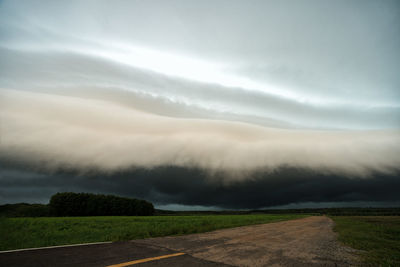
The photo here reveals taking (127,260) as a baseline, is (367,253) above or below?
below

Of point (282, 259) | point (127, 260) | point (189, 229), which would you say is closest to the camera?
point (127, 260)

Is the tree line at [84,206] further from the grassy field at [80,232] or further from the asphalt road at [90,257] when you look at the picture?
the asphalt road at [90,257]

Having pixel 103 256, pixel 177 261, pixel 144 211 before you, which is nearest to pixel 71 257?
pixel 103 256

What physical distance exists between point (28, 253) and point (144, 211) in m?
105

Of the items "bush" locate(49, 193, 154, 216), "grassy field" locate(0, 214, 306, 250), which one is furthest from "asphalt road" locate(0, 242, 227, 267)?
"bush" locate(49, 193, 154, 216)

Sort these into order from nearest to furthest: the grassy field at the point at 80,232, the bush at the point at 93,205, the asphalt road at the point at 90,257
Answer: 1. the asphalt road at the point at 90,257
2. the grassy field at the point at 80,232
3. the bush at the point at 93,205

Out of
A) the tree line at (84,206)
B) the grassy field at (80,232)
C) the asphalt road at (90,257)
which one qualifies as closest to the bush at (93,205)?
the tree line at (84,206)

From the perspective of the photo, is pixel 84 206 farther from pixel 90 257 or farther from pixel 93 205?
pixel 90 257

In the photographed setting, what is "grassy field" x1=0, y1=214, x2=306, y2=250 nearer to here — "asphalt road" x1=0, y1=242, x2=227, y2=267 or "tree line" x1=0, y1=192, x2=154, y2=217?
"asphalt road" x1=0, y1=242, x2=227, y2=267

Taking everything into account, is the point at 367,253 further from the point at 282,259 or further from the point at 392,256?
the point at 282,259

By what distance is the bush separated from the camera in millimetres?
87231

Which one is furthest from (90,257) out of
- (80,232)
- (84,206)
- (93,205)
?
(84,206)

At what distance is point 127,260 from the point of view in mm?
6992

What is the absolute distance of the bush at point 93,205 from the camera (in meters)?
87.2
